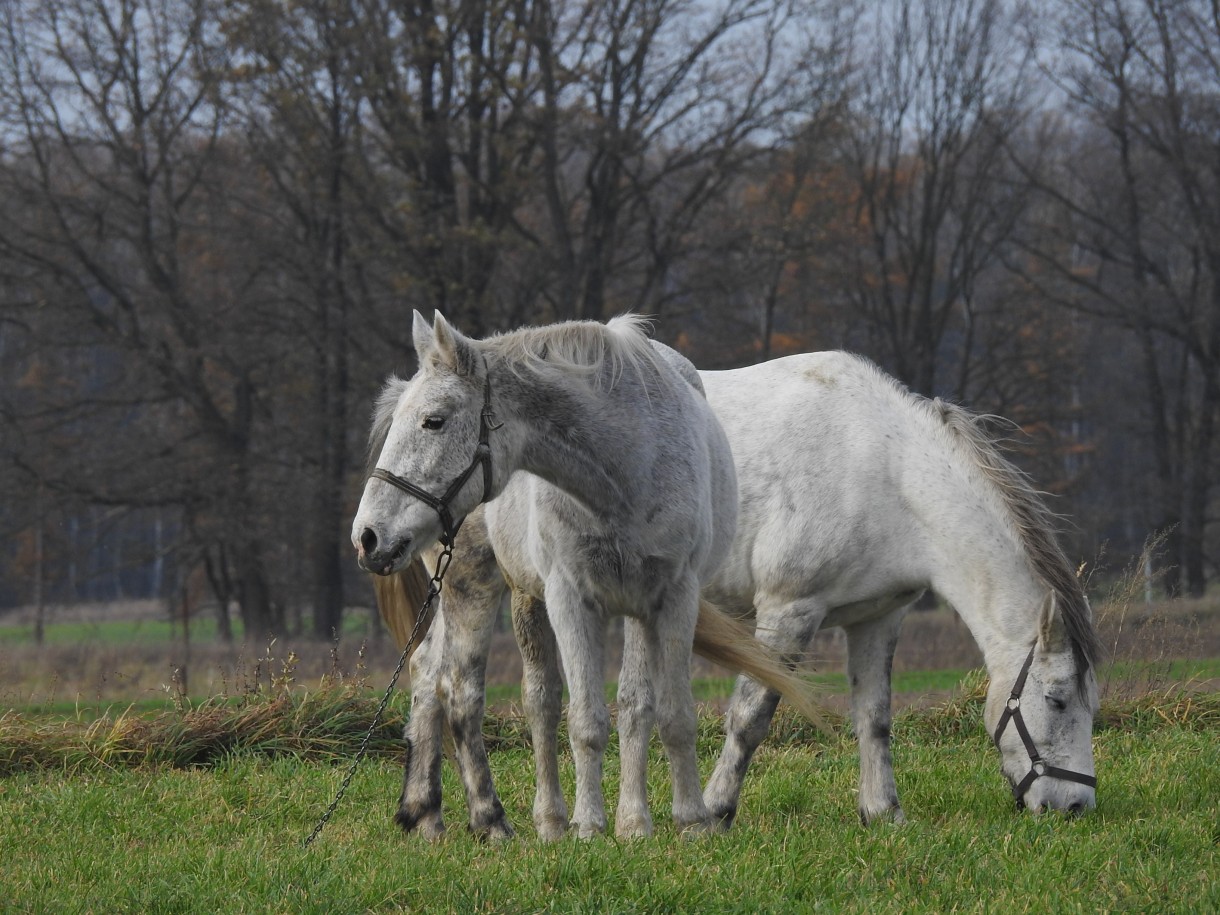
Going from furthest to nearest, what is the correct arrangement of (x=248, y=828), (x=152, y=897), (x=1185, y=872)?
1. (x=248, y=828)
2. (x=1185, y=872)
3. (x=152, y=897)

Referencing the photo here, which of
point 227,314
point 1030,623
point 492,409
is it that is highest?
point 227,314

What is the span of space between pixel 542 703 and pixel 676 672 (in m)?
0.83

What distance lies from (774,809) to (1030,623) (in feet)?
5.04

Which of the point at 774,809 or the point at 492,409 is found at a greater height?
the point at 492,409

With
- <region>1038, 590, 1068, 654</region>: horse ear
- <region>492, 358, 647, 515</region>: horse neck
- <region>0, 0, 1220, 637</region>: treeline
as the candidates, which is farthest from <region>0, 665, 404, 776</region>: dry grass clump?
<region>0, 0, 1220, 637</region>: treeline

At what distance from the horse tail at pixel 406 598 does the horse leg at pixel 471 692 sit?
519 mm

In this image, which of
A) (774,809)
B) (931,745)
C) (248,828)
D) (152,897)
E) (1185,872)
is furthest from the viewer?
(931,745)

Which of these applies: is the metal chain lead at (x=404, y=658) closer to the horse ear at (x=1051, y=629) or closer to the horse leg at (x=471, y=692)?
the horse leg at (x=471, y=692)

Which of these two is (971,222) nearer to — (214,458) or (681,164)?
(681,164)

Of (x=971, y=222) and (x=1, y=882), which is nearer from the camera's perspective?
(x=1, y=882)

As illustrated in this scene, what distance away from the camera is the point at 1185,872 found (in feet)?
16.2

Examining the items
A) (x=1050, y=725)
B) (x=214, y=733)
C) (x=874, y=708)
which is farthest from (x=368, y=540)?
(x=214, y=733)

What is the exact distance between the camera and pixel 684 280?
998 inches

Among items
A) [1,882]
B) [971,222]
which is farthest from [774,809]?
[971,222]
